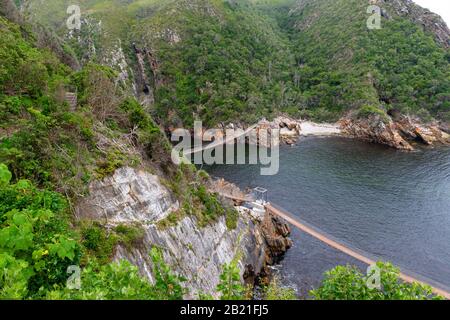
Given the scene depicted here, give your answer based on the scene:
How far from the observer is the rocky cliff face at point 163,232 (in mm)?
16844

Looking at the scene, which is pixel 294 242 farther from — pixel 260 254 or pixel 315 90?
pixel 315 90

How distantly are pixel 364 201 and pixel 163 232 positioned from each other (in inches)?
1353

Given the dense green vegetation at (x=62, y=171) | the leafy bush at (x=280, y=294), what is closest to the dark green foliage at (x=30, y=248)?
the dense green vegetation at (x=62, y=171)

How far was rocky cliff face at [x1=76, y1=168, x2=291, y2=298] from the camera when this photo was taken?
55.3ft

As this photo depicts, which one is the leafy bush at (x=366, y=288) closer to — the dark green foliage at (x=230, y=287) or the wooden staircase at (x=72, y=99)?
the dark green foliage at (x=230, y=287)

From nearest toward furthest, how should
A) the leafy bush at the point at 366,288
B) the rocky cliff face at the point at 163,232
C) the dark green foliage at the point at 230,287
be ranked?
the dark green foliage at the point at 230,287 < the leafy bush at the point at 366,288 < the rocky cliff face at the point at 163,232

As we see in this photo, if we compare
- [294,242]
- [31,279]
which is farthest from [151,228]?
[294,242]

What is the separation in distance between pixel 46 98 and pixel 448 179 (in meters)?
58.4

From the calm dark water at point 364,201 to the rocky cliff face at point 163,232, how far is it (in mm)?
8049

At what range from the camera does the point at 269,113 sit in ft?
287

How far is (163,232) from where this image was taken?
1980 centimetres

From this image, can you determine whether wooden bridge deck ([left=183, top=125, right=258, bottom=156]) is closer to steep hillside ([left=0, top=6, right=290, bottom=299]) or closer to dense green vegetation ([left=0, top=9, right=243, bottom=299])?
steep hillside ([left=0, top=6, right=290, bottom=299])

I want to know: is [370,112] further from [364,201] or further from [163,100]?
[163,100]

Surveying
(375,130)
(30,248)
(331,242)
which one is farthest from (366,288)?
(375,130)
